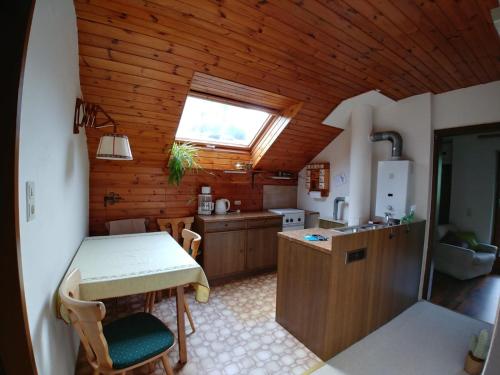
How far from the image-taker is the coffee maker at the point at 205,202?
329 cm

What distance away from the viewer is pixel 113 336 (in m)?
1.41

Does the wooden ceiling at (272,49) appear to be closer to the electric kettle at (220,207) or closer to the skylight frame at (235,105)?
the skylight frame at (235,105)

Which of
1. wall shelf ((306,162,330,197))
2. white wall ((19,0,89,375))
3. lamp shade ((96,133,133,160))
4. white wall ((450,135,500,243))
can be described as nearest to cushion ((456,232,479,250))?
white wall ((450,135,500,243))

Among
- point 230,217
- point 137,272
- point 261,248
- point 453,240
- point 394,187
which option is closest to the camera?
point 137,272

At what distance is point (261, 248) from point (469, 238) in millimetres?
3219

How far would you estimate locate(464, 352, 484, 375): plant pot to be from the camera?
167 centimetres

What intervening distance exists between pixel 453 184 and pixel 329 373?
422 cm

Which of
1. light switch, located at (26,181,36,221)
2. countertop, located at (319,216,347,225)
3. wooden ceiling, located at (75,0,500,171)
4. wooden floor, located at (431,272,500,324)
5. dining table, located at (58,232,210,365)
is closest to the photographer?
light switch, located at (26,181,36,221)

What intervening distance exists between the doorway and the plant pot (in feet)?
3.62

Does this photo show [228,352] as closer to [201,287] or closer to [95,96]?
[201,287]

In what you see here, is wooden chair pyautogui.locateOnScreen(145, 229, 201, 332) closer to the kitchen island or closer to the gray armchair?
the kitchen island

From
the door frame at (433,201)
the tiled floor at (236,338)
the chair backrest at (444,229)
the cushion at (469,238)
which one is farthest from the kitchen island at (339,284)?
the cushion at (469,238)

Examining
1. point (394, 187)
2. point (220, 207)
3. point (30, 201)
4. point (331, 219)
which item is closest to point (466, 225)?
point (394, 187)

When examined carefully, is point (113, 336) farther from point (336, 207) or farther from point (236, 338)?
point (336, 207)
